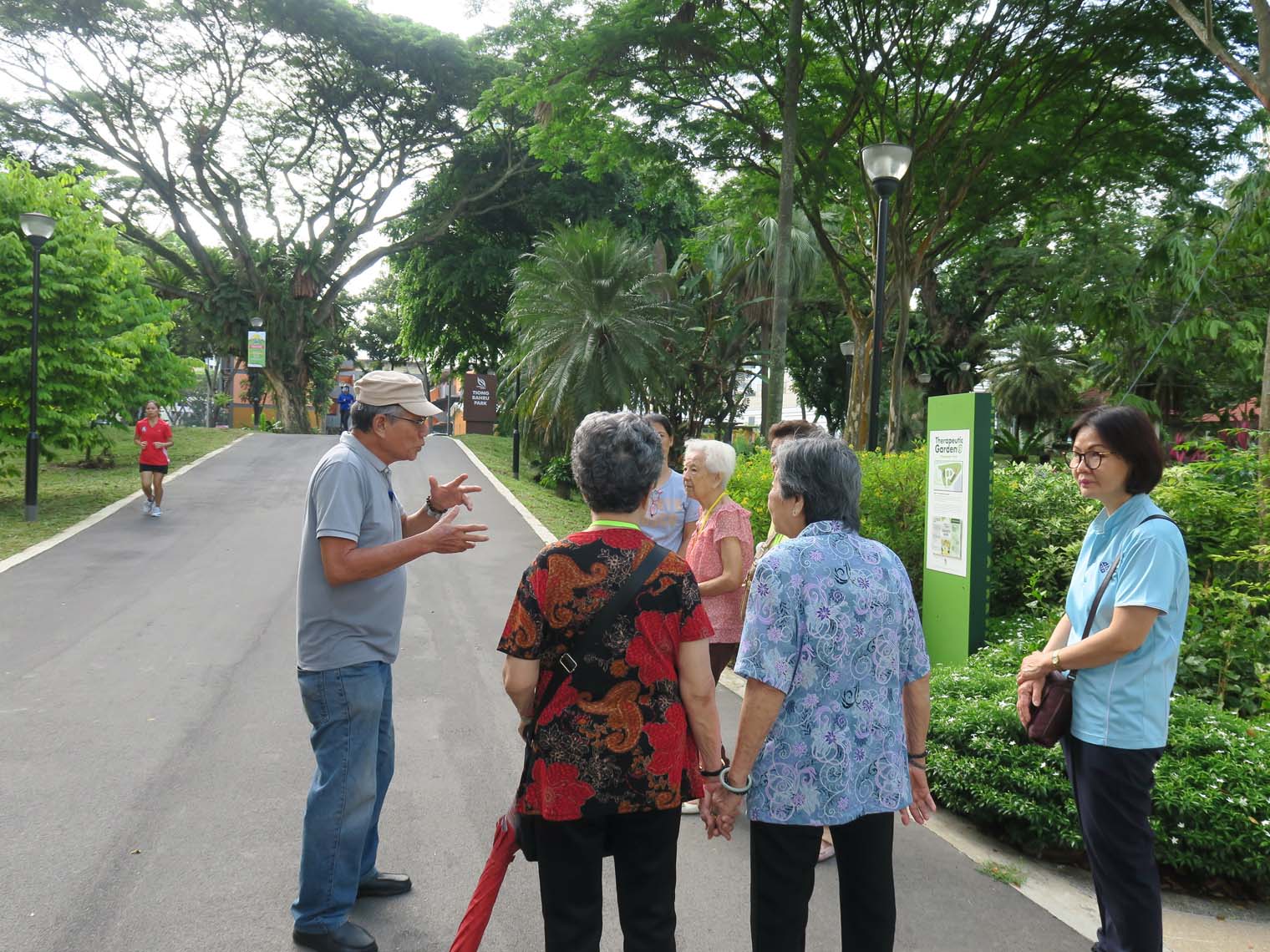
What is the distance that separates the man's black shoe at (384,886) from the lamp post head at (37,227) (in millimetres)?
12713

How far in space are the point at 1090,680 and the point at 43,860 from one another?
4001mm

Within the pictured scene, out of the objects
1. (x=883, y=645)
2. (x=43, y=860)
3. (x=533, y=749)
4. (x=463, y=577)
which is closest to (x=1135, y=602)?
(x=883, y=645)

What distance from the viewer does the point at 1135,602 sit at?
2691 mm

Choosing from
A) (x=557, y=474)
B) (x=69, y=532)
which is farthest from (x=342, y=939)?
(x=557, y=474)

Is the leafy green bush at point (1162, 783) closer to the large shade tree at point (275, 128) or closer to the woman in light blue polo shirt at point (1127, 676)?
the woman in light blue polo shirt at point (1127, 676)

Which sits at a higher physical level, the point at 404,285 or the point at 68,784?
the point at 404,285

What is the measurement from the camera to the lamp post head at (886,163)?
331 inches

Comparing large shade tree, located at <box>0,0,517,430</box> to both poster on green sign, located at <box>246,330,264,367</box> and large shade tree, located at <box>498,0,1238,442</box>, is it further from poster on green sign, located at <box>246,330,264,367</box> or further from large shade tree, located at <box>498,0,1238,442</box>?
large shade tree, located at <box>498,0,1238,442</box>

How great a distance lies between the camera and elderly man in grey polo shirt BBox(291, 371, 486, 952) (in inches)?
116

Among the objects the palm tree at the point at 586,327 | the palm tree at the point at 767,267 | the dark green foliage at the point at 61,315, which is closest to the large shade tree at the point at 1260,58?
the palm tree at the point at 586,327

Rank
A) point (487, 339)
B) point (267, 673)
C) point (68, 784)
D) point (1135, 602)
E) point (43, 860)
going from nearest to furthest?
point (1135, 602) → point (43, 860) → point (68, 784) → point (267, 673) → point (487, 339)

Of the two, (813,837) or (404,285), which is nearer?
(813,837)

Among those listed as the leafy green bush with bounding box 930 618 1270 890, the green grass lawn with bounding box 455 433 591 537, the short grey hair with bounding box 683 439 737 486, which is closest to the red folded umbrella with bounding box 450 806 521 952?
the short grey hair with bounding box 683 439 737 486

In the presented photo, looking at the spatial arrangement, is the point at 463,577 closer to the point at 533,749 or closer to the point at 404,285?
the point at 533,749
